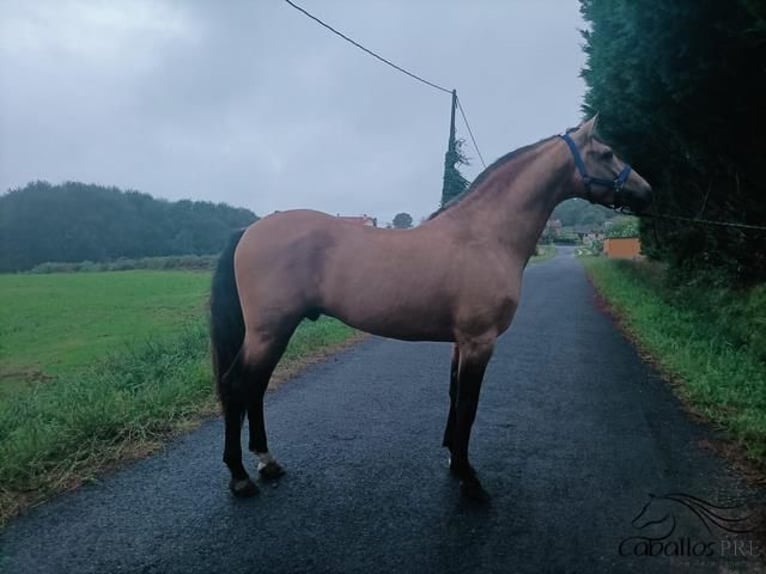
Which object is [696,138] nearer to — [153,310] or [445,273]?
[445,273]

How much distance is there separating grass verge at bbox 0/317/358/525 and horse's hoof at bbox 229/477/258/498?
0.92 metres

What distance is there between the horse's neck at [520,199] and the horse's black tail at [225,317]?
1489 millimetres

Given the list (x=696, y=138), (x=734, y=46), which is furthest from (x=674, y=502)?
(x=696, y=138)

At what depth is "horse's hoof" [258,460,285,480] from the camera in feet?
10.9

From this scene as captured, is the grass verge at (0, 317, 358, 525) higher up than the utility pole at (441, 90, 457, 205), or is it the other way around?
the utility pole at (441, 90, 457, 205)

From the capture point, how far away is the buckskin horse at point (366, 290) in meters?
3.12

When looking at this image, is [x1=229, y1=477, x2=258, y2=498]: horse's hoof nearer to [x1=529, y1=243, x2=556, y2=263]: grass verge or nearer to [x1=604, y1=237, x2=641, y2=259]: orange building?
[x1=529, y1=243, x2=556, y2=263]: grass verge

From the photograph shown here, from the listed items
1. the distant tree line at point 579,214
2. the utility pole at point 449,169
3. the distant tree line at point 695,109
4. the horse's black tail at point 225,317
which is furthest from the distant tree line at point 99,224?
the distant tree line at point 579,214

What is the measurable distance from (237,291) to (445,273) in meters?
1.32

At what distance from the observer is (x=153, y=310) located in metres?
16.7

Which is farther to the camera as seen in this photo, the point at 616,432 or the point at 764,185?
the point at 764,185

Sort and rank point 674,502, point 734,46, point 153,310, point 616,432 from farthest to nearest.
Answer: point 153,310 < point 734,46 < point 616,432 < point 674,502

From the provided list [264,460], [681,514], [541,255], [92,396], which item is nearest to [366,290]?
[264,460]

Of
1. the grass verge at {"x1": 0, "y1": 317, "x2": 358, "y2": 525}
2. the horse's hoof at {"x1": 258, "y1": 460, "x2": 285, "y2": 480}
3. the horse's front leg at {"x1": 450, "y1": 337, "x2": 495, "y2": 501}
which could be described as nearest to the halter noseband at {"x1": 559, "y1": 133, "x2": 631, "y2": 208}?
the horse's front leg at {"x1": 450, "y1": 337, "x2": 495, "y2": 501}
